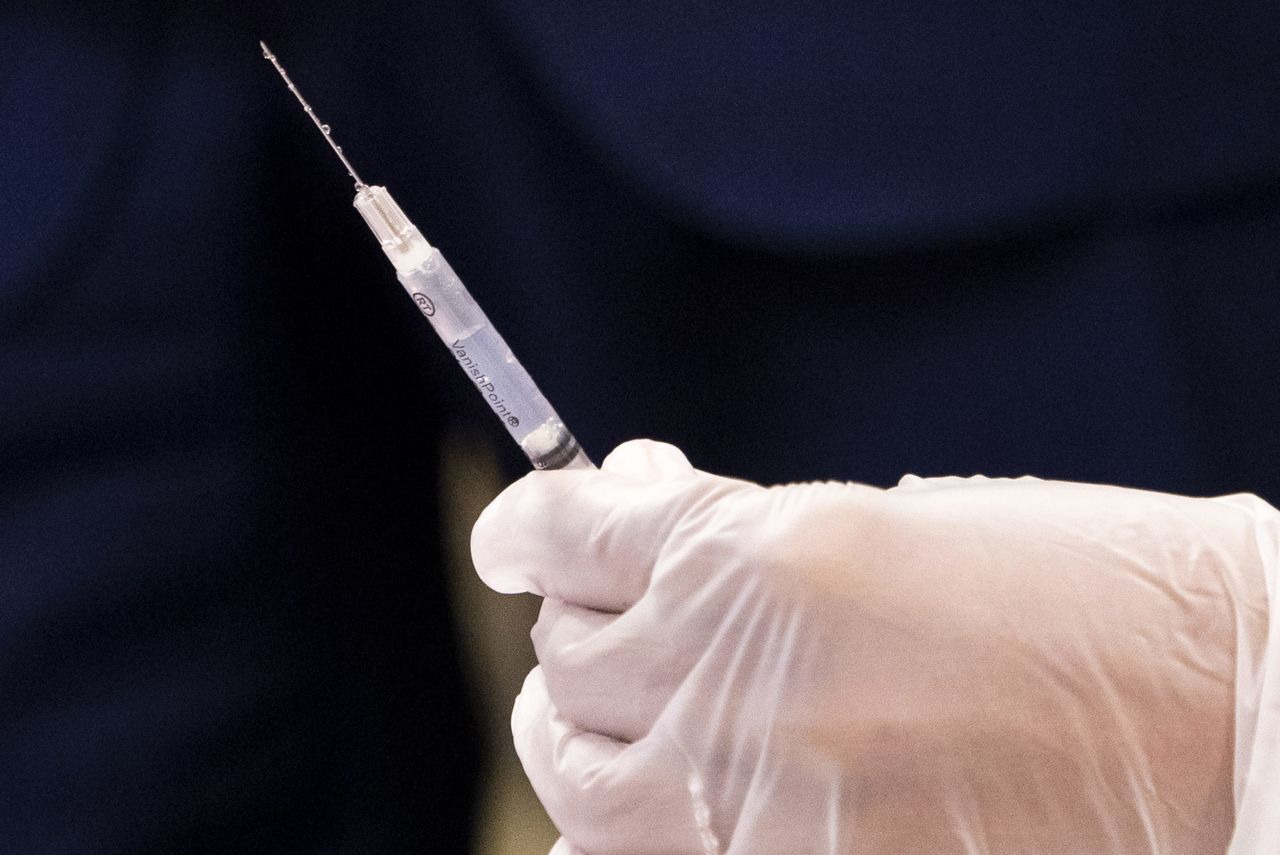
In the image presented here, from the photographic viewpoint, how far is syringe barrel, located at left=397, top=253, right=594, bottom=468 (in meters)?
0.74

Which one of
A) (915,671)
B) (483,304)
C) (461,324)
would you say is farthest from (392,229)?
(915,671)

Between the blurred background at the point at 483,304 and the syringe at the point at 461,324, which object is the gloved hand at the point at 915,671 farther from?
the blurred background at the point at 483,304

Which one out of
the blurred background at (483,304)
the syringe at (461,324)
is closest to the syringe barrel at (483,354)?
the syringe at (461,324)

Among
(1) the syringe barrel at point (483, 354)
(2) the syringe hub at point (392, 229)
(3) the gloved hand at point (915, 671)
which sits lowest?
(3) the gloved hand at point (915, 671)

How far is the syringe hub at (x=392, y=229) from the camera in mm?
724

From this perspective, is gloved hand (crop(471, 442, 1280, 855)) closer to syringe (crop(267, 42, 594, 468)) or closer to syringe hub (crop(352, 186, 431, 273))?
syringe (crop(267, 42, 594, 468))

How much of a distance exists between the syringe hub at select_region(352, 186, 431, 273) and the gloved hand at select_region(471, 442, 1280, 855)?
0.70ft

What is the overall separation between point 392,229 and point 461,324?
0.26ft

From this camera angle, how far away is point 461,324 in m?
0.75

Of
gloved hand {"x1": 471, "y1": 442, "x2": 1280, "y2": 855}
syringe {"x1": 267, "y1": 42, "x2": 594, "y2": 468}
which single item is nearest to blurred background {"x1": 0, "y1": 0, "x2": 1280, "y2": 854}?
syringe {"x1": 267, "y1": 42, "x2": 594, "y2": 468}

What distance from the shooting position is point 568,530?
73cm

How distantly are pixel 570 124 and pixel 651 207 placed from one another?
0.10 m

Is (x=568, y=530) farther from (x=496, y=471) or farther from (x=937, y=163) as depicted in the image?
(x=937, y=163)

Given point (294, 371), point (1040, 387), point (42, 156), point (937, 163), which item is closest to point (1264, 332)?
point (1040, 387)
